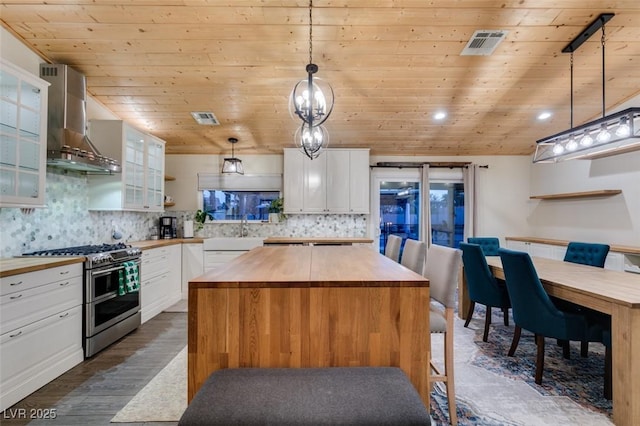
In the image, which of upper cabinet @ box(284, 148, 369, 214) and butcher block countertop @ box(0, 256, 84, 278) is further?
upper cabinet @ box(284, 148, 369, 214)

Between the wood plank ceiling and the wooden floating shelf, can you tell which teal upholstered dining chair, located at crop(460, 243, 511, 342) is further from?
the wooden floating shelf

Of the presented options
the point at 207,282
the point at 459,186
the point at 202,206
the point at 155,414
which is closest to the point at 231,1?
the point at 207,282

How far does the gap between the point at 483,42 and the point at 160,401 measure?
4055 mm

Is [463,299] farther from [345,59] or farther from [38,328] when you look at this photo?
[38,328]

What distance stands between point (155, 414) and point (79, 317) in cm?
129

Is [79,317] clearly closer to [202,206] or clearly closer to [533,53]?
[202,206]

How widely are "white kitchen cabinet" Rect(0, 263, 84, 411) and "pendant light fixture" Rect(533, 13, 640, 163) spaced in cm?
438

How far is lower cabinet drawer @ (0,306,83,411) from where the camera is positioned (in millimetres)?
1995

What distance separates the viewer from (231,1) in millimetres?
2535

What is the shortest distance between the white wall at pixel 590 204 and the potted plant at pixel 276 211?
4.47 metres

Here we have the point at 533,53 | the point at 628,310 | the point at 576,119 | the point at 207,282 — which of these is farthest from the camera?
the point at 576,119

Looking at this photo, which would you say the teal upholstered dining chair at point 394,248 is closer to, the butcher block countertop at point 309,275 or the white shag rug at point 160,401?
the butcher block countertop at point 309,275

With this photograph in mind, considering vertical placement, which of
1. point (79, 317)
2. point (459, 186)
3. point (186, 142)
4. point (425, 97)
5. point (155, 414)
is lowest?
point (155, 414)

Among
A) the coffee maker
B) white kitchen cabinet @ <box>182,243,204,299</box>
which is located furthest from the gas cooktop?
the coffee maker
